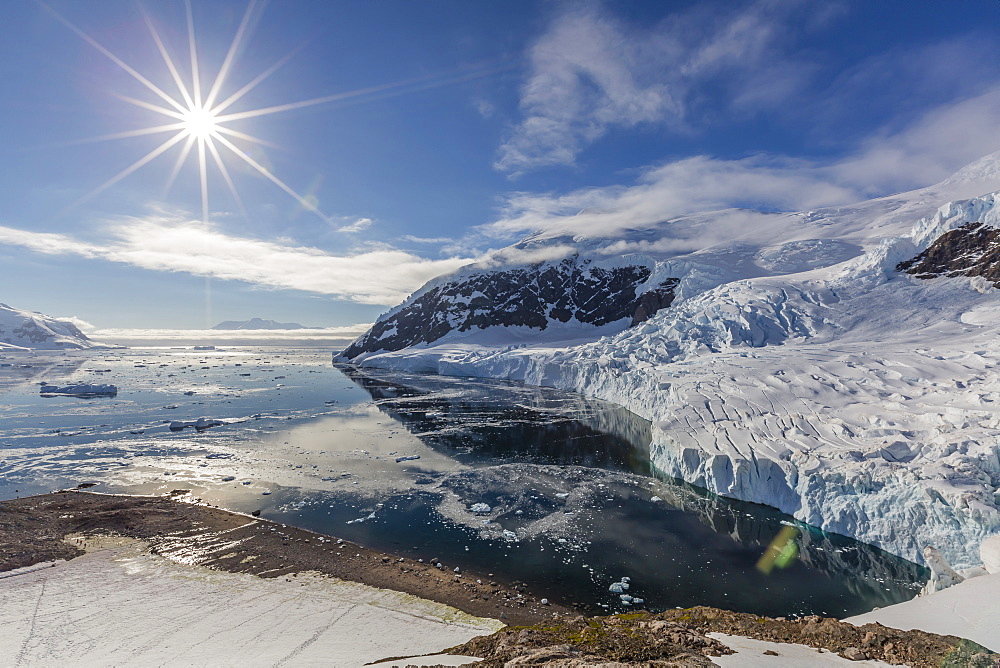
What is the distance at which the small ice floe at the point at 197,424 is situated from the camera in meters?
32.2

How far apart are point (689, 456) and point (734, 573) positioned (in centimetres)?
770

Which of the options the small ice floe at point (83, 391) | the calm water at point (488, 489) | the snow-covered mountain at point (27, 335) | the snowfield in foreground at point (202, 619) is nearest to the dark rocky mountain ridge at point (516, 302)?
the calm water at point (488, 489)

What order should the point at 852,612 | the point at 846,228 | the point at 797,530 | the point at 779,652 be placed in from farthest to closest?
1. the point at 846,228
2. the point at 797,530
3. the point at 852,612
4. the point at 779,652

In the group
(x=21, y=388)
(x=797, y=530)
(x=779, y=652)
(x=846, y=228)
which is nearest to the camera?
(x=779, y=652)

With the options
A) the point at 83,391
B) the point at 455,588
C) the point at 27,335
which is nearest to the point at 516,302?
the point at 83,391

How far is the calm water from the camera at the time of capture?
43.5 ft

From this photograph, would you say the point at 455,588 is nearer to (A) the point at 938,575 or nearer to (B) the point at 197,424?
(A) the point at 938,575

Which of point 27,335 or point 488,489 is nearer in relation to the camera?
point 488,489

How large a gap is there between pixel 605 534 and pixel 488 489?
6509 mm

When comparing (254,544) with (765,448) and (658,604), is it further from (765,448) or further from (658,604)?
(765,448)

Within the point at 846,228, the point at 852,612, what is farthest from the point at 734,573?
the point at 846,228

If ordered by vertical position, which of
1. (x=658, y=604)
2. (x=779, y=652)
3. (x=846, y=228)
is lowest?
(x=658, y=604)

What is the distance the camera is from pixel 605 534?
16031mm

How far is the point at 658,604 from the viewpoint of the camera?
39.4 feet
